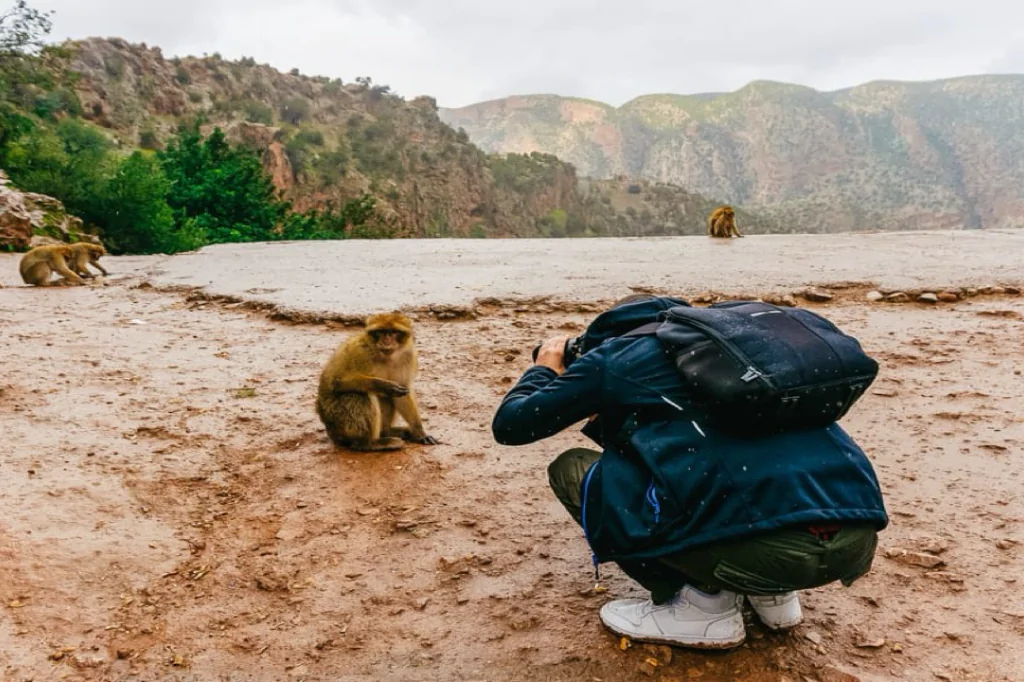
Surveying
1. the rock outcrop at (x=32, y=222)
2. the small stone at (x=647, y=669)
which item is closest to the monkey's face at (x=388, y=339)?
the small stone at (x=647, y=669)

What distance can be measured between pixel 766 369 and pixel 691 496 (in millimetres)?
444

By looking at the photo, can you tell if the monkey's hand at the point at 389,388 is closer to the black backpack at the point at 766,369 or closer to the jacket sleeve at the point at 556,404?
the jacket sleeve at the point at 556,404

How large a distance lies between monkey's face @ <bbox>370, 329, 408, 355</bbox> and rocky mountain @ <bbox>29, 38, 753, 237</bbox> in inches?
1654

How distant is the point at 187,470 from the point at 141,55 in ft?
204

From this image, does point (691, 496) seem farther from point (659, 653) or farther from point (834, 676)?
point (834, 676)

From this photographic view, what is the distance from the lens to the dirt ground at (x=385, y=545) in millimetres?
2578

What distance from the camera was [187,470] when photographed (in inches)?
168

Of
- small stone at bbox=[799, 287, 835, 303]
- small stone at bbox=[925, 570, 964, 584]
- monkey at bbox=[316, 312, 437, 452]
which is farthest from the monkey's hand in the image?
small stone at bbox=[799, 287, 835, 303]

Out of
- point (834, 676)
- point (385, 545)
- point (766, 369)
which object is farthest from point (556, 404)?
point (385, 545)

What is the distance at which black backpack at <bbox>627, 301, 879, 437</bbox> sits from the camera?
1.98m

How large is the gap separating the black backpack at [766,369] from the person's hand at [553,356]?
1.92 ft

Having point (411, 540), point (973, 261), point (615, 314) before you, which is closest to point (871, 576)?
point (615, 314)

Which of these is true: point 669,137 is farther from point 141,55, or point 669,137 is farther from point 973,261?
point 973,261

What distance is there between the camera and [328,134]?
6256cm
